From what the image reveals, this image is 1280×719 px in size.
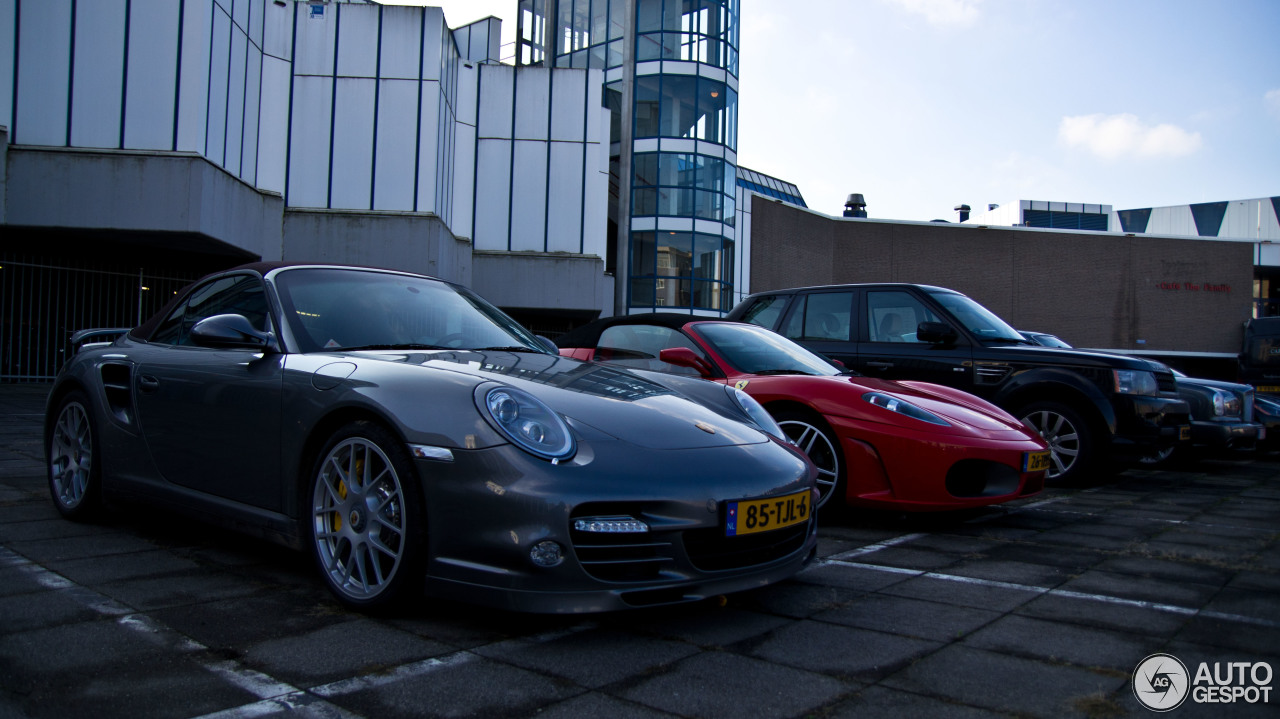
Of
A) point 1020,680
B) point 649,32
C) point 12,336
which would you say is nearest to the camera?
point 1020,680

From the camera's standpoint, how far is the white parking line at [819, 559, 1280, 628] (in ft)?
9.77

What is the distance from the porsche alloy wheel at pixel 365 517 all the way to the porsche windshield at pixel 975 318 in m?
5.60

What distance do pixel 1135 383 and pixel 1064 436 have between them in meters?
0.69

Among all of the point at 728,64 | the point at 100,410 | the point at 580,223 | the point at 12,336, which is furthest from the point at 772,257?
the point at 100,410

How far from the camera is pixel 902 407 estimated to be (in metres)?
4.69

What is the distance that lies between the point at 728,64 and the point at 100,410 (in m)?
26.9

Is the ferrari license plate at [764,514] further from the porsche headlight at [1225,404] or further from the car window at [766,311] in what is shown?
the porsche headlight at [1225,404]

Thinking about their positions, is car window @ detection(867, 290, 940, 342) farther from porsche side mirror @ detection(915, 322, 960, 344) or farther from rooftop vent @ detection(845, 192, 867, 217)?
rooftop vent @ detection(845, 192, 867, 217)

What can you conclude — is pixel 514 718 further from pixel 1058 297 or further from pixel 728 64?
pixel 1058 297

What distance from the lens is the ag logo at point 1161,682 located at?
221 cm

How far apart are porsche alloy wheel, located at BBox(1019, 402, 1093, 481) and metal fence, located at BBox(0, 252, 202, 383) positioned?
1584cm

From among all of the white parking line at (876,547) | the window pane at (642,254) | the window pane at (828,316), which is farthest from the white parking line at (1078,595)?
the window pane at (642,254)

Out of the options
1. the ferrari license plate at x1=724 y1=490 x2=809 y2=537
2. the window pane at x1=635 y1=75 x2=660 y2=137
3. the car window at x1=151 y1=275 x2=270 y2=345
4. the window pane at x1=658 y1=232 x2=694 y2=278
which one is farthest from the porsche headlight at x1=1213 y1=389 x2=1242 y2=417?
the window pane at x1=635 y1=75 x2=660 y2=137

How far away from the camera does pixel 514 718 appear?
203 cm
